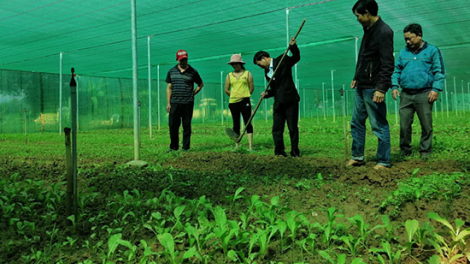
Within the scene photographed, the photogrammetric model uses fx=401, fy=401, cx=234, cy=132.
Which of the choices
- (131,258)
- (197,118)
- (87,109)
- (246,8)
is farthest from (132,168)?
Result: (197,118)

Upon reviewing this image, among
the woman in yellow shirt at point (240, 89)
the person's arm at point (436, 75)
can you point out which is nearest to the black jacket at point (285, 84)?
the woman in yellow shirt at point (240, 89)

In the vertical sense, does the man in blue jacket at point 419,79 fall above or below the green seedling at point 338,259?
above

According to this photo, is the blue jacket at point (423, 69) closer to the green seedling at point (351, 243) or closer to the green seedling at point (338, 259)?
the green seedling at point (351, 243)

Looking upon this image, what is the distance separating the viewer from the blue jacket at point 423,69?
4.67 meters

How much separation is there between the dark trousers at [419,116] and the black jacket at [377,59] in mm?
1048

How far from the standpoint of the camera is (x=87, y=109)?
58.9 ft

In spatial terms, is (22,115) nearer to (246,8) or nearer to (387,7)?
(246,8)

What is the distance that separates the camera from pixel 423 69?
4738 mm

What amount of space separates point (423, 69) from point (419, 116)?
575 millimetres

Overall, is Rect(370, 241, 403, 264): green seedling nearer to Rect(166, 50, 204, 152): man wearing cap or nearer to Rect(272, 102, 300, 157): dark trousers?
Rect(272, 102, 300, 157): dark trousers

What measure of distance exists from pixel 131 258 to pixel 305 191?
5.48 ft

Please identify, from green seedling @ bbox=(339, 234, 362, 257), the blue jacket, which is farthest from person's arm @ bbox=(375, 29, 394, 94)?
green seedling @ bbox=(339, 234, 362, 257)

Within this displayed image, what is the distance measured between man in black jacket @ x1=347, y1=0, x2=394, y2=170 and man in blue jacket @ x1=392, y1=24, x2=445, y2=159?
0.72 meters

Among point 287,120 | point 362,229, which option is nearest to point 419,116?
point 287,120
